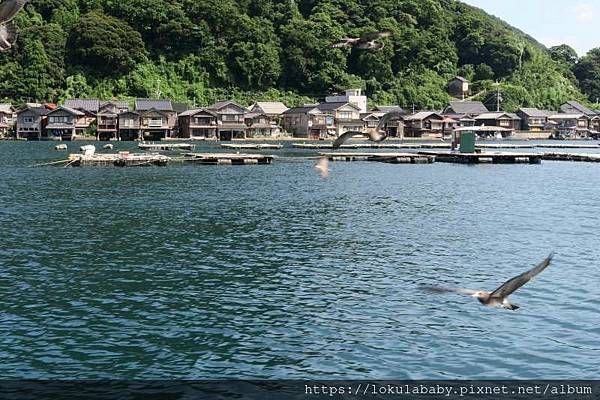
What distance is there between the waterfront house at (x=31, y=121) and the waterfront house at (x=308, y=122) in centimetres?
3956

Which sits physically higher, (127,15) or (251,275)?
(127,15)

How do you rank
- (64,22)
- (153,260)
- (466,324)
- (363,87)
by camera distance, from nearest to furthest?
(466,324)
(153,260)
(64,22)
(363,87)

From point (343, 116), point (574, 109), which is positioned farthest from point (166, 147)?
point (574, 109)

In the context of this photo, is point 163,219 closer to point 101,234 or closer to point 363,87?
point 101,234

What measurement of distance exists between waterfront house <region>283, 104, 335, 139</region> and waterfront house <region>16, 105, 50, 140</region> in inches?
1557

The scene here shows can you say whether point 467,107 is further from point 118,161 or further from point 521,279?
point 521,279

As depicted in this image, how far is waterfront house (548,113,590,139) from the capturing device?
424 ft

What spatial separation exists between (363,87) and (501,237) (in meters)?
112

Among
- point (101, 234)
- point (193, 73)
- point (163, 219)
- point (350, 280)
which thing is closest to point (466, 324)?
point (350, 280)

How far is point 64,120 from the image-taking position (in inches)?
3871

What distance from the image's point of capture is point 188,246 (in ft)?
72.1

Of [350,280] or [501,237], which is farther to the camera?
[501,237]

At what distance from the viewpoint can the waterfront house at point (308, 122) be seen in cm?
10894

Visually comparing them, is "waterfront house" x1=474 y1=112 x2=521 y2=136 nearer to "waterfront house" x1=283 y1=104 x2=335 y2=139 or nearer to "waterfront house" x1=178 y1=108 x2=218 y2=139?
"waterfront house" x1=283 y1=104 x2=335 y2=139
